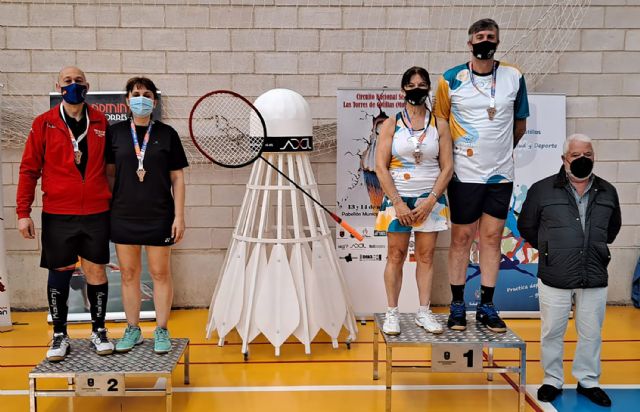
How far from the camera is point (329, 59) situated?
5629 mm

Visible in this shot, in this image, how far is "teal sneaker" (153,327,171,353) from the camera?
3686 millimetres

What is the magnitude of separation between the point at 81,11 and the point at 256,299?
3115 millimetres

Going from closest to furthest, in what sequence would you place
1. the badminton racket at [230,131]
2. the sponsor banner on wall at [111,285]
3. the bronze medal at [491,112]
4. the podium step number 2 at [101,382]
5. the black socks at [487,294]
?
the podium step number 2 at [101,382] → the bronze medal at [491,112] → the black socks at [487,294] → the badminton racket at [230,131] → the sponsor banner on wall at [111,285]

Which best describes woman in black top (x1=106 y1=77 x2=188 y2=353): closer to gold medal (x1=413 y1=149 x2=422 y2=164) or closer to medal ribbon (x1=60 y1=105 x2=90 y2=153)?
medal ribbon (x1=60 y1=105 x2=90 y2=153)

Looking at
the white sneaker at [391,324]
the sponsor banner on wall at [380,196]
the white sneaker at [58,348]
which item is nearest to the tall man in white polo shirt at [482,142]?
the white sneaker at [391,324]

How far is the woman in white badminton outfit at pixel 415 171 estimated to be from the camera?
12.0 feet

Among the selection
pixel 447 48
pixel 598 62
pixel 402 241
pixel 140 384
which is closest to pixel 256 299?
pixel 140 384

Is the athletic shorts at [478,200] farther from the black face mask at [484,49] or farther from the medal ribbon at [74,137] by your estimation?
the medal ribbon at [74,137]

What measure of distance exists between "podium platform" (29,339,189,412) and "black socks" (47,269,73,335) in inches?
7.6

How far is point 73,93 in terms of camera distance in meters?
3.54

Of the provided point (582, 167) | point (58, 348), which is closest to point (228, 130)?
point (58, 348)

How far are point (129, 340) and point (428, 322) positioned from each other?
184 cm

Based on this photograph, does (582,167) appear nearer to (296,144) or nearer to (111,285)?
(296,144)

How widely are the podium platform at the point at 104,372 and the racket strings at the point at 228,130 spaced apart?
143cm
